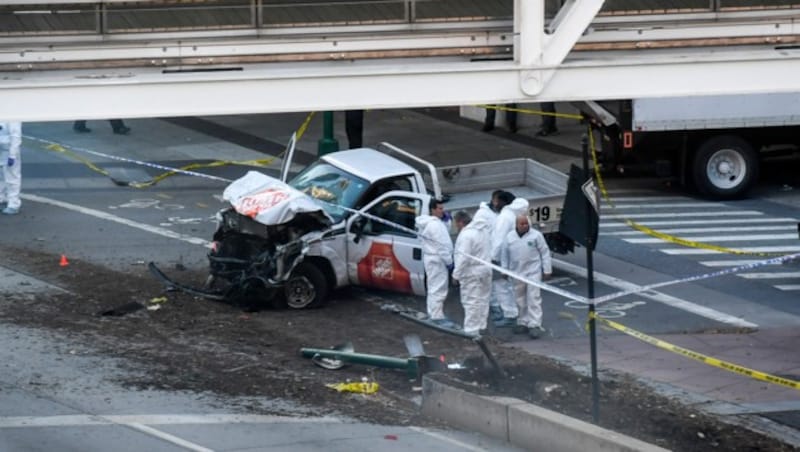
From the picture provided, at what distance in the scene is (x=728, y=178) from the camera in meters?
23.5

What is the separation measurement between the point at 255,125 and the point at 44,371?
52.1ft

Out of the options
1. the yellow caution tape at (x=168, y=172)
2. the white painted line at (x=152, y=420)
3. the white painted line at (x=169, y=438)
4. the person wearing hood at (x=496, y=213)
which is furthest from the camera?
the yellow caution tape at (x=168, y=172)

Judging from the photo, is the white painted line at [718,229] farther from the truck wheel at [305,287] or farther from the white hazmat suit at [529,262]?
the truck wheel at [305,287]

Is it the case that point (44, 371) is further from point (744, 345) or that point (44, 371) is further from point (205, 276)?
point (744, 345)

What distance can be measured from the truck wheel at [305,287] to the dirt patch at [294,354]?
0.15 meters

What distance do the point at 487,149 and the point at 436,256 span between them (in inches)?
449

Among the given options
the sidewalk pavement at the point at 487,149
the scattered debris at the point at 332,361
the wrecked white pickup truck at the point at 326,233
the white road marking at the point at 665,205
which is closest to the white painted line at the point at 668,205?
the white road marking at the point at 665,205

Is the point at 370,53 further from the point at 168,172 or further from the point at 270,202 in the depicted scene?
the point at 168,172

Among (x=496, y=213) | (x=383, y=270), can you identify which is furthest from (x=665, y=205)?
(x=383, y=270)

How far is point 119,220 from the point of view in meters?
21.2

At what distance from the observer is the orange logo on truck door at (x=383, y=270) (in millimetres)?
16766

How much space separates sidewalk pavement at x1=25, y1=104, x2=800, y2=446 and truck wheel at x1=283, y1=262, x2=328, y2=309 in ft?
8.21

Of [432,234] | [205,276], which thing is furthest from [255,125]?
[432,234]

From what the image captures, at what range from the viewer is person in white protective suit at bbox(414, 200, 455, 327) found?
51.5 feet
